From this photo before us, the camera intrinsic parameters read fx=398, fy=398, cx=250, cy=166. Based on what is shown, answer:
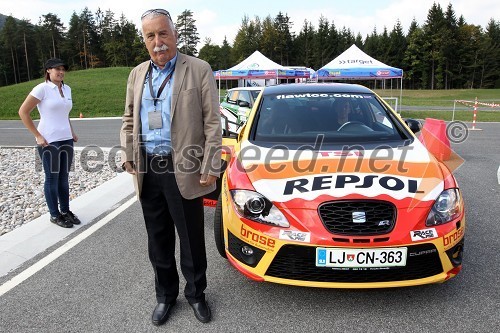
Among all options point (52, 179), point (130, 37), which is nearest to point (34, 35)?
point (130, 37)

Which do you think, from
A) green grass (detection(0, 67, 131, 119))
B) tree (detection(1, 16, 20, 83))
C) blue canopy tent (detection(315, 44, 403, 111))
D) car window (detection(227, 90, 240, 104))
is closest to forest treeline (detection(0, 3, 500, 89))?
tree (detection(1, 16, 20, 83))

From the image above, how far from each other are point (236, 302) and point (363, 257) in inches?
37.6

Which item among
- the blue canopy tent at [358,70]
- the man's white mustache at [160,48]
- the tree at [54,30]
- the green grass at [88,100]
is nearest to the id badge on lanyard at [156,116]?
the man's white mustache at [160,48]

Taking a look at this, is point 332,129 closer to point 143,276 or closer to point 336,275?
point 336,275

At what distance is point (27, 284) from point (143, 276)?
0.88 meters

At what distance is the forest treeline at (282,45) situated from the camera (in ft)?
230

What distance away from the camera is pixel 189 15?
3583 inches

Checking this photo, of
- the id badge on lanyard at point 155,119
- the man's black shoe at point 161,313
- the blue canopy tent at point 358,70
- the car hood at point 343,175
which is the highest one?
the blue canopy tent at point 358,70

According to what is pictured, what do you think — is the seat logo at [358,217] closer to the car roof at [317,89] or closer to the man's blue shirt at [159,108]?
the man's blue shirt at [159,108]

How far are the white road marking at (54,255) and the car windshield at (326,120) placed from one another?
6.91ft

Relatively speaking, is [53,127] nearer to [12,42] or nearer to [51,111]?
[51,111]

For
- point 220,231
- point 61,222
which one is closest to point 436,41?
point 61,222

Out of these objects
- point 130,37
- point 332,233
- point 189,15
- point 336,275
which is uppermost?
point 189,15

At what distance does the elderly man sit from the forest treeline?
76191 mm
